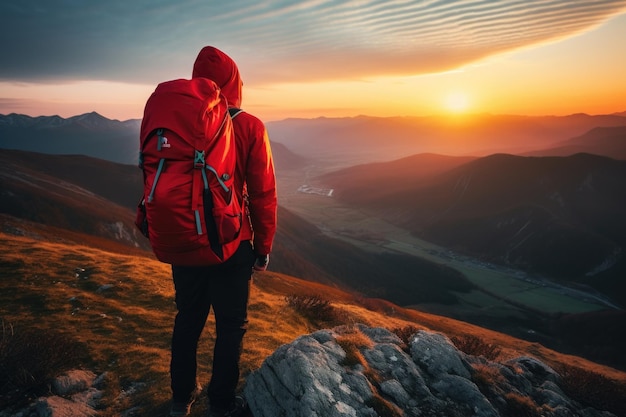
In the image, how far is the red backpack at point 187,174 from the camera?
407 cm

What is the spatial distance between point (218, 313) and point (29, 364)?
448 cm

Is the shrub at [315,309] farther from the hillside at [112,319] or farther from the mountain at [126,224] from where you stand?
the mountain at [126,224]

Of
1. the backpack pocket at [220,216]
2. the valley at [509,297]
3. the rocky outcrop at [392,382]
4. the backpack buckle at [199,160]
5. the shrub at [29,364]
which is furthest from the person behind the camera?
the valley at [509,297]

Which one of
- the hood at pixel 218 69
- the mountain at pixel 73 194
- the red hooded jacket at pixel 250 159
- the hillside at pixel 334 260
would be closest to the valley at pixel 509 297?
the hillside at pixel 334 260

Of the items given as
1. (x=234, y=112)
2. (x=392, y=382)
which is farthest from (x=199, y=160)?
(x=392, y=382)

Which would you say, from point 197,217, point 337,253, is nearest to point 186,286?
point 197,217

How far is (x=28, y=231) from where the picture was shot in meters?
37.2

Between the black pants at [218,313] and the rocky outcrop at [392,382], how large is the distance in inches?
37.9

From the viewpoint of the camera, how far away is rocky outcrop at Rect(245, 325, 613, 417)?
5695mm

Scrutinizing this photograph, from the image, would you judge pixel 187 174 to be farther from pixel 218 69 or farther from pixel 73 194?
pixel 73 194

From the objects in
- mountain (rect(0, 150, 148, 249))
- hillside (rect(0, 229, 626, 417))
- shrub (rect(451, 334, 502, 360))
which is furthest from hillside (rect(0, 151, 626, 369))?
shrub (rect(451, 334, 502, 360))

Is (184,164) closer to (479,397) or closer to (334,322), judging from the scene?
(479,397)

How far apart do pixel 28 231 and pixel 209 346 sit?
3946 cm

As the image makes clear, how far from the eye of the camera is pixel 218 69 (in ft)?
16.8
